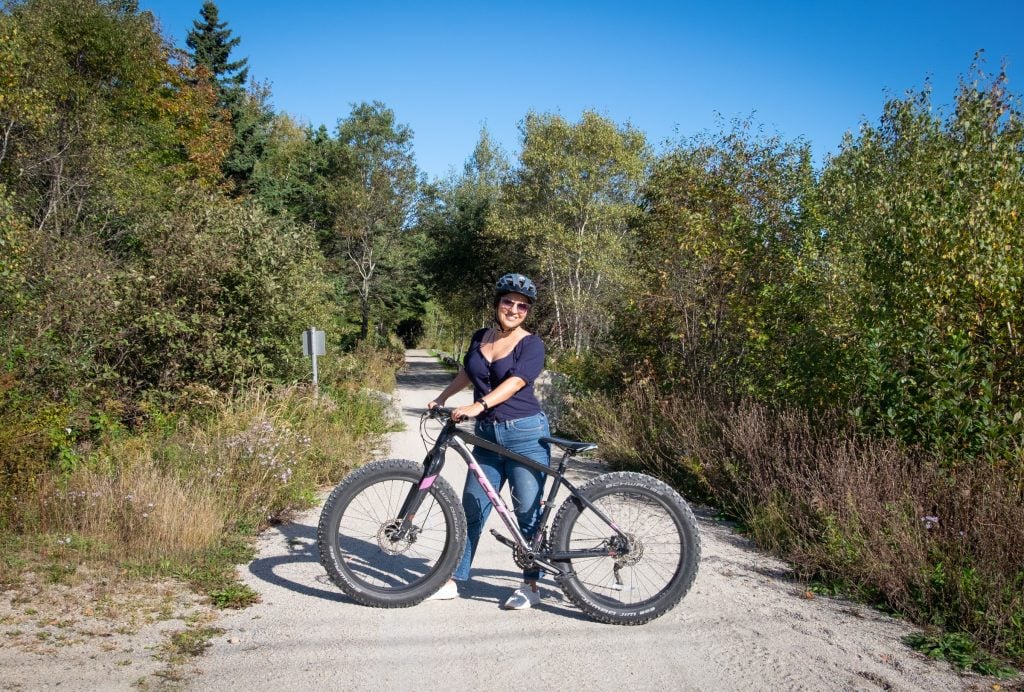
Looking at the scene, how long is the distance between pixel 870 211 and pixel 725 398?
3085mm

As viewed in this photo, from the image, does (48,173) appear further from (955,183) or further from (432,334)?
(432,334)

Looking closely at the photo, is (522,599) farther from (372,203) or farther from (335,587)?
(372,203)

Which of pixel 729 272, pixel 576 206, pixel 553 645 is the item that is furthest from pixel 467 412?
pixel 576 206

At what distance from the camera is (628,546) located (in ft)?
15.0

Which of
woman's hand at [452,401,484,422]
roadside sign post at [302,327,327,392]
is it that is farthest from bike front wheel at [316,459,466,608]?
roadside sign post at [302,327,327,392]

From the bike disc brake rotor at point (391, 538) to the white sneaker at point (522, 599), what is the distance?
0.74 metres

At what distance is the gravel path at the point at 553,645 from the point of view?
369 centimetres

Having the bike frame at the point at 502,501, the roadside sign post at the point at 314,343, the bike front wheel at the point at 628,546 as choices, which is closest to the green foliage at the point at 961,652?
the bike front wheel at the point at 628,546

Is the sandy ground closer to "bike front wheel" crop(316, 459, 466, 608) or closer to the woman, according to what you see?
"bike front wheel" crop(316, 459, 466, 608)

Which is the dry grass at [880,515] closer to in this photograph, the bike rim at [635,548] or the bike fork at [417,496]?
the bike rim at [635,548]

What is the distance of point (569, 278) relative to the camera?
30656 millimetres

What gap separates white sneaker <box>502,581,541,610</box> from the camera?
4.70 m

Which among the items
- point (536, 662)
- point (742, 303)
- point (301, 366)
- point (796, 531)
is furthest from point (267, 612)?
point (301, 366)

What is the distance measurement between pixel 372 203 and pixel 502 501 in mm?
40648
